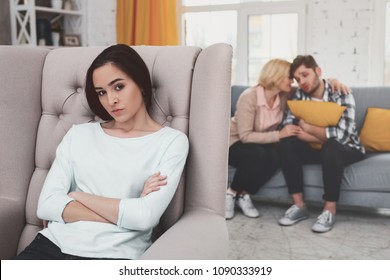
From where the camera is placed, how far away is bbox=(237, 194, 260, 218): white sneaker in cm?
265

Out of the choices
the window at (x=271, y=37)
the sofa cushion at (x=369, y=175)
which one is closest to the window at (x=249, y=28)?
the window at (x=271, y=37)

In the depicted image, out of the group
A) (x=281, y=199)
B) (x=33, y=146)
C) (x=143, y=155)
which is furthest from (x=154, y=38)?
(x=143, y=155)

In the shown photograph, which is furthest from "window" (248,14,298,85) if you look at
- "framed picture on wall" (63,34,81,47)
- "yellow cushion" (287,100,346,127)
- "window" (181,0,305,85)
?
"framed picture on wall" (63,34,81,47)

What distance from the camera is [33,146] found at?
4.31 feet

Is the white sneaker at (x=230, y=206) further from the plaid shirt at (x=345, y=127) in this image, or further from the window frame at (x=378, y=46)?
the window frame at (x=378, y=46)

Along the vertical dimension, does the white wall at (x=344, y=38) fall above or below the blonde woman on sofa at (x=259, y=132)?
above

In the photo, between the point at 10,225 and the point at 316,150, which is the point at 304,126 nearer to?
the point at 316,150

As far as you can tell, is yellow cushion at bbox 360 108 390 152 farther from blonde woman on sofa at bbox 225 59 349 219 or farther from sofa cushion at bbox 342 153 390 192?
blonde woman on sofa at bbox 225 59 349 219

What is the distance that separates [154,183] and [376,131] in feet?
6.69

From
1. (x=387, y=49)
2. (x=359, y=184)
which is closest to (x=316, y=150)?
(x=359, y=184)

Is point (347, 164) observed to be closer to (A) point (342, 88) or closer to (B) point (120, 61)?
(A) point (342, 88)

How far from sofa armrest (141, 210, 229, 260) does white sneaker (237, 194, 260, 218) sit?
161cm

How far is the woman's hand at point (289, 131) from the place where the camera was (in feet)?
8.59

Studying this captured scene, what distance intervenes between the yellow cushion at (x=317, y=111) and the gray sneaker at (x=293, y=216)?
502mm
